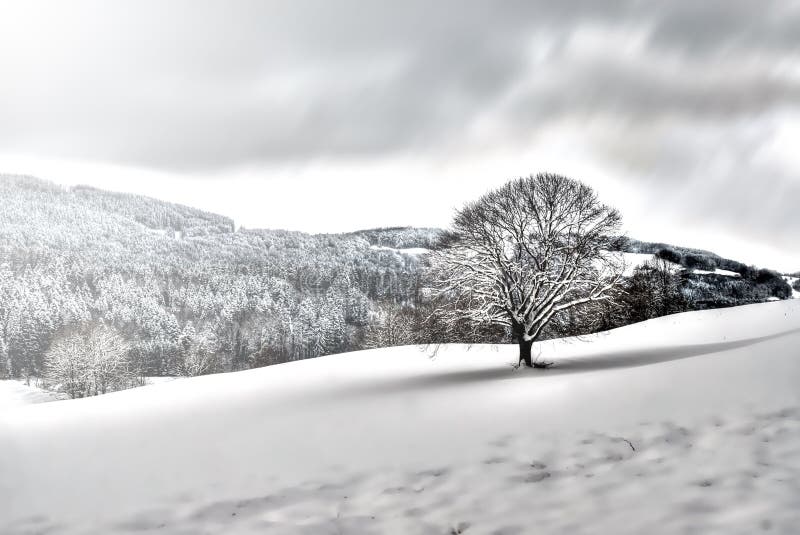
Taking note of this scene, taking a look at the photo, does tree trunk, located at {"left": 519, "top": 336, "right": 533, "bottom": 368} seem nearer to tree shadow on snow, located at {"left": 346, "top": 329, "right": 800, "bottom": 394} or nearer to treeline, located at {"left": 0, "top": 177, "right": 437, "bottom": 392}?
tree shadow on snow, located at {"left": 346, "top": 329, "right": 800, "bottom": 394}

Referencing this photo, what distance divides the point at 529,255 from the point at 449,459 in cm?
1085

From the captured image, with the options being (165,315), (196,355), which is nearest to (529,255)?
(196,355)

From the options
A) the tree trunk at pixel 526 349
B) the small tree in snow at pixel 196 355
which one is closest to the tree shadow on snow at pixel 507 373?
the tree trunk at pixel 526 349

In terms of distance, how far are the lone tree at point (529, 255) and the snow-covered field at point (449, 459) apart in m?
3.22

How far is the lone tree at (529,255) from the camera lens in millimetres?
15852

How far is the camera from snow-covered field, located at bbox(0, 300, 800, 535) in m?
5.22

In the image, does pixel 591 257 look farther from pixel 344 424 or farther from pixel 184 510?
pixel 184 510

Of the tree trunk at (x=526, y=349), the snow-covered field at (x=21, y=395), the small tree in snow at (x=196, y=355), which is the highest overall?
the tree trunk at (x=526, y=349)

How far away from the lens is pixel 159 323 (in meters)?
122

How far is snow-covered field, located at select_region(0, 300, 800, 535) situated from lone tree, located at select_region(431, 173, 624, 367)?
3.22m

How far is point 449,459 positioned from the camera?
23.5 ft

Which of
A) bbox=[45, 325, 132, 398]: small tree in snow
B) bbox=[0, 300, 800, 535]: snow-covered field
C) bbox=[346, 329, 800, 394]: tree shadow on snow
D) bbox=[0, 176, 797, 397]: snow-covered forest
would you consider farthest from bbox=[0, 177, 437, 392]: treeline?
bbox=[0, 300, 800, 535]: snow-covered field

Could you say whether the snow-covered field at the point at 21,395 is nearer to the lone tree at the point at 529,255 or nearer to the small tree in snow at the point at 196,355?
the small tree in snow at the point at 196,355

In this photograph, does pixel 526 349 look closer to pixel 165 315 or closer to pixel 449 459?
pixel 449 459
